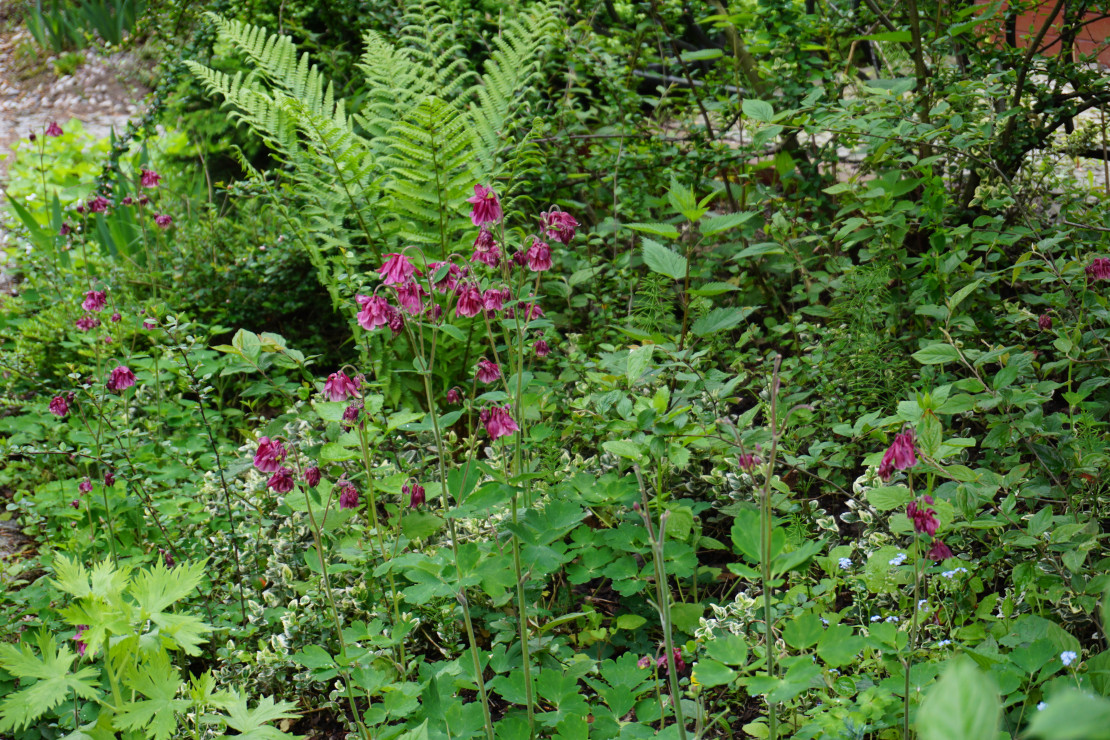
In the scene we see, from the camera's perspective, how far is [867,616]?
1.92m

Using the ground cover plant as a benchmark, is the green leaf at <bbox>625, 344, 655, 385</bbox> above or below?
above


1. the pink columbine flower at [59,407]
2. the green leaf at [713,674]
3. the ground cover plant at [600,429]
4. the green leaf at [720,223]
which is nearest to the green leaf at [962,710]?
the ground cover plant at [600,429]

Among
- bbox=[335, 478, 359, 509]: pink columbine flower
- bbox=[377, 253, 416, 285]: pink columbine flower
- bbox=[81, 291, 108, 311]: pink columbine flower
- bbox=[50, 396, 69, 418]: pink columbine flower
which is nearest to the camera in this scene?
bbox=[377, 253, 416, 285]: pink columbine flower

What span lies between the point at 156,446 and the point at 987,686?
9.52 feet

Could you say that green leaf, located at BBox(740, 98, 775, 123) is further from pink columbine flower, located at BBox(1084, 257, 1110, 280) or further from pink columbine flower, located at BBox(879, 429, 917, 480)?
pink columbine flower, located at BBox(879, 429, 917, 480)

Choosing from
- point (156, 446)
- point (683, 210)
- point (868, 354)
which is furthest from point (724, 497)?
point (156, 446)

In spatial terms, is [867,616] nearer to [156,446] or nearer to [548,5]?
[156,446]

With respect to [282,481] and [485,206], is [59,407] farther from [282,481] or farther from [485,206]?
[485,206]

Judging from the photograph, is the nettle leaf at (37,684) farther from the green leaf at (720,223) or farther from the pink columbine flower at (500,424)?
the green leaf at (720,223)

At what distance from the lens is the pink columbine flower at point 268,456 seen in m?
1.60

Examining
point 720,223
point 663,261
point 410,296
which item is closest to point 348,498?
point 410,296

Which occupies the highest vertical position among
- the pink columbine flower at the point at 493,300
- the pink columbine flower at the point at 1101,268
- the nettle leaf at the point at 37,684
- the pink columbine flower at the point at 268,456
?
the pink columbine flower at the point at 493,300

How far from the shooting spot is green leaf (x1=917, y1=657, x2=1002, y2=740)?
44 centimetres

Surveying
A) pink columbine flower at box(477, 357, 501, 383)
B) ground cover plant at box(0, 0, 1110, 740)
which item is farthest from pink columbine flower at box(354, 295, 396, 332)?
pink columbine flower at box(477, 357, 501, 383)
